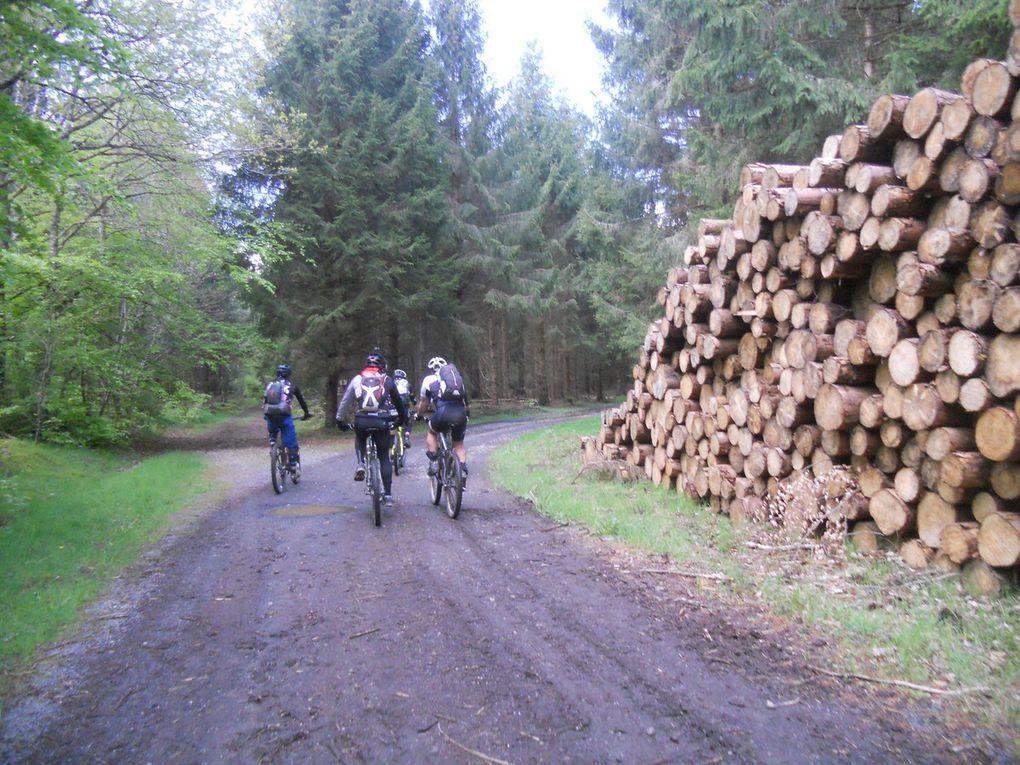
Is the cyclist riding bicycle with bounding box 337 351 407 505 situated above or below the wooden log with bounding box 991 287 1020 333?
below

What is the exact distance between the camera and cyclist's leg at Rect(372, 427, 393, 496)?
810 centimetres

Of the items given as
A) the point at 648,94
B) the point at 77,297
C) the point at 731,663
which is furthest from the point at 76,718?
the point at 648,94

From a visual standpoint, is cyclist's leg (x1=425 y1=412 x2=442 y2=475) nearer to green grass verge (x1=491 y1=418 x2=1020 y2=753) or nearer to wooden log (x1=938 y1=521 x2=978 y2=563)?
green grass verge (x1=491 y1=418 x2=1020 y2=753)

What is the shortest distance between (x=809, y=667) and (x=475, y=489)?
6936mm

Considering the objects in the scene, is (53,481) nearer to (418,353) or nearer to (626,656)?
(626,656)

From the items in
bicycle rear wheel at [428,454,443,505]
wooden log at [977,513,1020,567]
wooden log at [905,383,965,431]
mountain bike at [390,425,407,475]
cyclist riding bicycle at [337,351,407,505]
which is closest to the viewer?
wooden log at [977,513,1020,567]

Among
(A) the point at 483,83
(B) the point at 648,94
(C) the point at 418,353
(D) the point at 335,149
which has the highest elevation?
(A) the point at 483,83

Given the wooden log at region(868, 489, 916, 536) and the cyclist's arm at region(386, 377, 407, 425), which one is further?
the cyclist's arm at region(386, 377, 407, 425)

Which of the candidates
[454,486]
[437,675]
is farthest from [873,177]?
[454,486]

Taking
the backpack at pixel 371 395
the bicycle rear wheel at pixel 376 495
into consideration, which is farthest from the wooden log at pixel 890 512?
the backpack at pixel 371 395

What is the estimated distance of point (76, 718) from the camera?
3.32 m

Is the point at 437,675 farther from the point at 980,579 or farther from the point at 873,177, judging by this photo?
the point at 873,177

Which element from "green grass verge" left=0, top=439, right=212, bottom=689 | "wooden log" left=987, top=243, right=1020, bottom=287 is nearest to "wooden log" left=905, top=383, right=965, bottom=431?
"wooden log" left=987, top=243, right=1020, bottom=287

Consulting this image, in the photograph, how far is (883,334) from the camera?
5156mm
